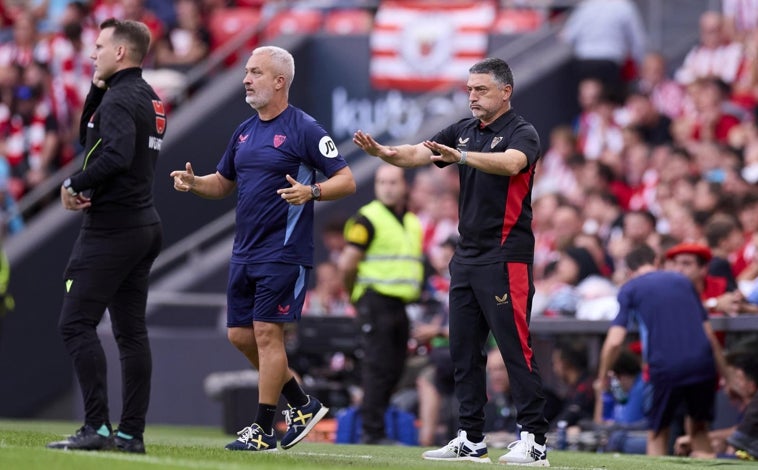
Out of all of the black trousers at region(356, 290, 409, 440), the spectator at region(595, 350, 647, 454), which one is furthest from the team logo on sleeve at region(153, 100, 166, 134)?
the spectator at region(595, 350, 647, 454)

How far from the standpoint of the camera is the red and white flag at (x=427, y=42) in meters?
20.6

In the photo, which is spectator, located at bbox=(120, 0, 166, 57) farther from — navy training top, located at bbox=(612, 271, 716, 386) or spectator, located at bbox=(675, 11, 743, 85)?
navy training top, located at bbox=(612, 271, 716, 386)

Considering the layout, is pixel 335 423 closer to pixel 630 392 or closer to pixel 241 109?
pixel 630 392

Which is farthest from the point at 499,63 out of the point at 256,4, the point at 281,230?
the point at 256,4

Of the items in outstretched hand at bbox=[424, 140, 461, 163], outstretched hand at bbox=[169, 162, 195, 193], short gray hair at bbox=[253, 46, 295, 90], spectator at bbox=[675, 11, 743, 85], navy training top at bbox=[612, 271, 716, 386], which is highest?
spectator at bbox=[675, 11, 743, 85]

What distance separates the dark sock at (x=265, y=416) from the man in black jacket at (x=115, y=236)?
75 cm

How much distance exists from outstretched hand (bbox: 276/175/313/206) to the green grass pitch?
4.76ft

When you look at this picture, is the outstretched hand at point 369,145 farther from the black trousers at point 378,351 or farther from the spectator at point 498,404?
the spectator at point 498,404

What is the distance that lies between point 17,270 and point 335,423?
6026mm

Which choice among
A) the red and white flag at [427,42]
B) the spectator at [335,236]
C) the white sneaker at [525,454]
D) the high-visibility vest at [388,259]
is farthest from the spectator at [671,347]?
the red and white flag at [427,42]

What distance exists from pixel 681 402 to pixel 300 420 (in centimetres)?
365

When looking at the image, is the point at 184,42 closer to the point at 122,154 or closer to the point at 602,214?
the point at 602,214

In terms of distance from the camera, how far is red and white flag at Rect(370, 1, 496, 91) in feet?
67.5

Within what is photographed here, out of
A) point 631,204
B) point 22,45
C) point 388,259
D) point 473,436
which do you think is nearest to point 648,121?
point 631,204
